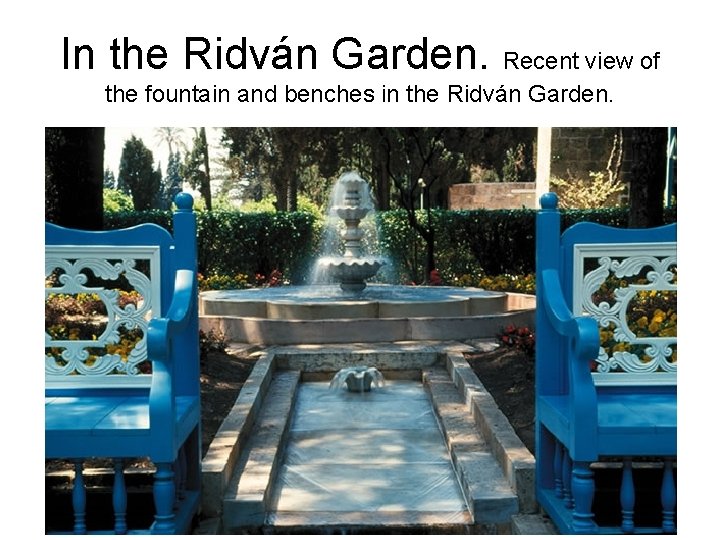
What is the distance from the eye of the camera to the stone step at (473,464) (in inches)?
155

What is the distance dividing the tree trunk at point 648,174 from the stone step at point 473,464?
360cm

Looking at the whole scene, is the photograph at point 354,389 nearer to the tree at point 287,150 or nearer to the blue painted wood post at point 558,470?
the blue painted wood post at point 558,470

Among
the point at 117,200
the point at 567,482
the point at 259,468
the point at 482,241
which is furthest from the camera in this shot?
the point at 117,200

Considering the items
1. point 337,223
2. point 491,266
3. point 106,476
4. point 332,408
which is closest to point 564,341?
point 106,476

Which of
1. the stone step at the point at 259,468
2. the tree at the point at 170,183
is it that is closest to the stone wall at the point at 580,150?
the stone step at the point at 259,468

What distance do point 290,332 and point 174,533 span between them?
5.40 meters

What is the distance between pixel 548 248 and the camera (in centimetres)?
376

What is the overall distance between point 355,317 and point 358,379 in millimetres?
2018

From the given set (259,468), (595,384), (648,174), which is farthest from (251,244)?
(595,384)

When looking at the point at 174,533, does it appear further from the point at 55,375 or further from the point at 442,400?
the point at 442,400

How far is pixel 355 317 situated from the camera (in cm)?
916

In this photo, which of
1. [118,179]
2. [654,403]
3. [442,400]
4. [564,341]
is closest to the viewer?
[654,403]

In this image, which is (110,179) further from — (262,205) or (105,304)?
(105,304)

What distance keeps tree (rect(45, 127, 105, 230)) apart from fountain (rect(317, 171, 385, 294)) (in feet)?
13.1
